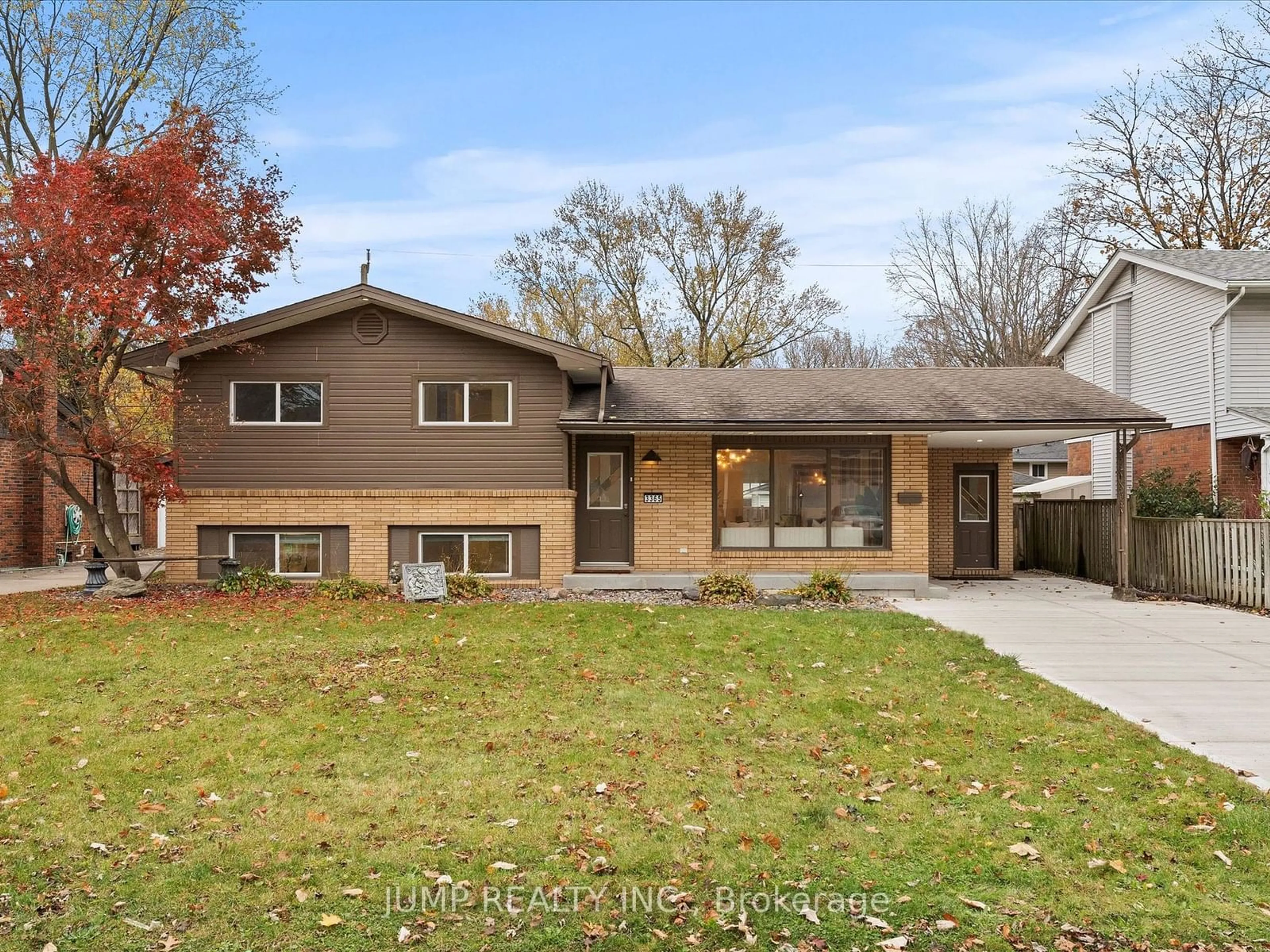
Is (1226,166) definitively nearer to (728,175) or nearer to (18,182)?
(728,175)

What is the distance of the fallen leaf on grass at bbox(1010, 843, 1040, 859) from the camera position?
4121 mm

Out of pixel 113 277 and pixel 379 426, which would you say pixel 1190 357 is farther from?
pixel 113 277

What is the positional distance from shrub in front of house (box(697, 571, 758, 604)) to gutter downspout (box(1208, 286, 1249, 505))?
10042 mm

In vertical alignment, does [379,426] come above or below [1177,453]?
above

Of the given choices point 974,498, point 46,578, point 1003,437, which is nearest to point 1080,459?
point 974,498

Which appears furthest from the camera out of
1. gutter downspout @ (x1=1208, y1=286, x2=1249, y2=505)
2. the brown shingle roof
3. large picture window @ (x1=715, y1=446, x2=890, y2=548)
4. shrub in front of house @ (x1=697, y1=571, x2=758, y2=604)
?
gutter downspout @ (x1=1208, y1=286, x2=1249, y2=505)

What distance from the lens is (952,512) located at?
16.6m

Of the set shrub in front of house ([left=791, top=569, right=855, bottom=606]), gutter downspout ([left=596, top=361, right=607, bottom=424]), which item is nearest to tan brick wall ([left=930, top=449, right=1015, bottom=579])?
shrub in front of house ([left=791, top=569, right=855, bottom=606])

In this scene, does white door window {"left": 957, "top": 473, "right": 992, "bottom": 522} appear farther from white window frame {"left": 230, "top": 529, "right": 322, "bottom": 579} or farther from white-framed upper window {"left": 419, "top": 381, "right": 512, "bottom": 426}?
white window frame {"left": 230, "top": 529, "right": 322, "bottom": 579}

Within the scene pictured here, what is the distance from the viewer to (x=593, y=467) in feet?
49.1

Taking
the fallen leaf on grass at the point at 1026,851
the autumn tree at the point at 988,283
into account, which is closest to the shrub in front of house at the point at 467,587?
the fallen leaf on grass at the point at 1026,851

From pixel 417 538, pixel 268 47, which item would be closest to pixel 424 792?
pixel 417 538

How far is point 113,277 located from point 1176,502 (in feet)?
55.8

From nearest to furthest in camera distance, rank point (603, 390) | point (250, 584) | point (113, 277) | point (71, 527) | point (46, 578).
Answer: point (113, 277)
point (250, 584)
point (603, 390)
point (46, 578)
point (71, 527)
